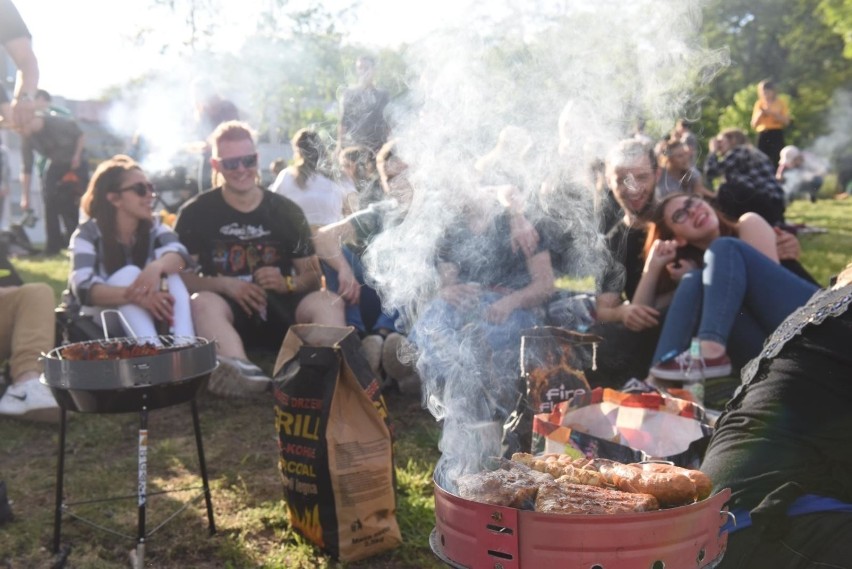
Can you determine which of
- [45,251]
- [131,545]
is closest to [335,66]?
[45,251]

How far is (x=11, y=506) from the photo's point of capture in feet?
10.6

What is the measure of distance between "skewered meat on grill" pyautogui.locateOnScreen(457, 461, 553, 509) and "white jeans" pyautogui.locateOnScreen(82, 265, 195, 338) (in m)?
3.29

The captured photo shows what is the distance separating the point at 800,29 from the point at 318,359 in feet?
109

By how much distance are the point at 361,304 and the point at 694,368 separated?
82.4 inches

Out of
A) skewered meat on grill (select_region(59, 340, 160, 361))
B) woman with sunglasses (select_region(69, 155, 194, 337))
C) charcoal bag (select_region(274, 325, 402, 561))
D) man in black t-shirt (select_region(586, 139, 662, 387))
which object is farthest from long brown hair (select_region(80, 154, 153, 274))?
man in black t-shirt (select_region(586, 139, 662, 387))

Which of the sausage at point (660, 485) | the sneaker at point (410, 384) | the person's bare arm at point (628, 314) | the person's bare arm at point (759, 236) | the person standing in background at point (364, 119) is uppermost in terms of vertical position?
the person standing in background at point (364, 119)

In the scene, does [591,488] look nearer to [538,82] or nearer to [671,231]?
[538,82]

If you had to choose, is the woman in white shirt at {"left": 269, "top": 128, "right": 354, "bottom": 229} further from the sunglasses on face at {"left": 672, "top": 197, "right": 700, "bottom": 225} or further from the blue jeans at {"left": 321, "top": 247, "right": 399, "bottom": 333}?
the sunglasses on face at {"left": 672, "top": 197, "right": 700, "bottom": 225}

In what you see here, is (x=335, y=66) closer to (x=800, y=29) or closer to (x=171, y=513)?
(x=171, y=513)

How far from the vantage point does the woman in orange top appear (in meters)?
12.6

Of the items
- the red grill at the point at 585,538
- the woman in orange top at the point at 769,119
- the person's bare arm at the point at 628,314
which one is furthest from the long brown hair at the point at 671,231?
the woman in orange top at the point at 769,119

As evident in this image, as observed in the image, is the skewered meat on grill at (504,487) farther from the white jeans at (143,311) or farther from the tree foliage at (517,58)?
the white jeans at (143,311)

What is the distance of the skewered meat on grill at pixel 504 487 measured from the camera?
172 cm

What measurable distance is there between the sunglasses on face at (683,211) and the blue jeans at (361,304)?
1763mm
